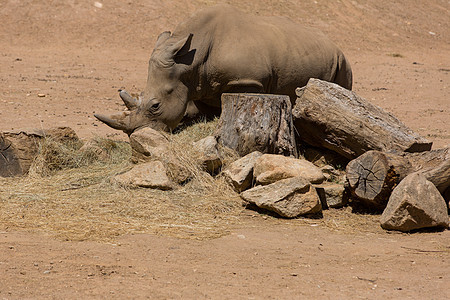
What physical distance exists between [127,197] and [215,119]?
7.16 feet

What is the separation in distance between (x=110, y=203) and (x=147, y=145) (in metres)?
0.95

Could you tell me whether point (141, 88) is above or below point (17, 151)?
below

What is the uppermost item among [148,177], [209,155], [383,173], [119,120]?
[383,173]

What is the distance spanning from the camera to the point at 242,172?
6.08 m

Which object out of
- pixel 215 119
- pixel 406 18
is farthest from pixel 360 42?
pixel 215 119

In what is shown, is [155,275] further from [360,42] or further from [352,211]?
[360,42]

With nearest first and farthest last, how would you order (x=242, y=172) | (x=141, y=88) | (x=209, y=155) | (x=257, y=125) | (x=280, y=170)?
(x=280, y=170) < (x=242, y=172) < (x=209, y=155) < (x=257, y=125) < (x=141, y=88)

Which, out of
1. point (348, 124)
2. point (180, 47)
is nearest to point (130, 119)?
point (180, 47)

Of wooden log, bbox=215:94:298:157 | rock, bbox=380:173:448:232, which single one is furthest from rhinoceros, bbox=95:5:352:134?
rock, bbox=380:173:448:232

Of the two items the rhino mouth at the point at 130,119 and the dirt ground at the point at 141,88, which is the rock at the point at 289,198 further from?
the rhino mouth at the point at 130,119

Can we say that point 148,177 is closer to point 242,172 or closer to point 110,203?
point 110,203

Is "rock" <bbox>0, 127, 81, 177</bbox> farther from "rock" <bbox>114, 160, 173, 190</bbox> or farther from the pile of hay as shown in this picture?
"rock" <bbox>114, 160, 173, 190</bbox>

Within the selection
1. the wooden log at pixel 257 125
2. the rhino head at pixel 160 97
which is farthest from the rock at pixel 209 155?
the rhino head at pixel 160 97

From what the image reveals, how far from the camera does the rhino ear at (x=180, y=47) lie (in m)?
7.46
